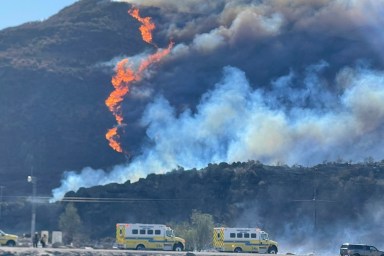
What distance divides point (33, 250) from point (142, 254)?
13.7 m

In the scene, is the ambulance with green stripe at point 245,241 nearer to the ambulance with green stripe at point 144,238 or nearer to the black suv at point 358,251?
the ambulance with green stripe at point 144,238

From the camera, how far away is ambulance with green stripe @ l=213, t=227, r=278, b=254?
17662 cm

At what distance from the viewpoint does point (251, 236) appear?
17675cm

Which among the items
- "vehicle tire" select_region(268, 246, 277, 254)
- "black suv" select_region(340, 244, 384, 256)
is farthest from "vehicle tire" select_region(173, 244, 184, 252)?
"black suv" select_region(340, 244, 384, 256)

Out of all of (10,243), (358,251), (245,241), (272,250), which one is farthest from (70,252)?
(358,251)

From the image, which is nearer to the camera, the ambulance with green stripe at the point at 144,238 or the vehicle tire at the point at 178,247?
the ambulance with green stripe at the point at 144,238

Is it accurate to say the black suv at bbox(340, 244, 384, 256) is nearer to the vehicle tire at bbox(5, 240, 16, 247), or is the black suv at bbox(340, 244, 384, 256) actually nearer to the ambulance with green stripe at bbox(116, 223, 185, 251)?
the ambulance with green stripe at bbox(116, 223, 185, 251)

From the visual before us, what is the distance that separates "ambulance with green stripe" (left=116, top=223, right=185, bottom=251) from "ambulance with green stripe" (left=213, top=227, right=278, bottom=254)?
7.60m

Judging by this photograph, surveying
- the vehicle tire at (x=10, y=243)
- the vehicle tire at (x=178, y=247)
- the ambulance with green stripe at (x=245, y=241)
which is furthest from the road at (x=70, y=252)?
the vehicle tire at (x=10, y=243)

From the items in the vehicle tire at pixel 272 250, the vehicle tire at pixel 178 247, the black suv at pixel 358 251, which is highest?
the vehicle tire at pixel 178 247

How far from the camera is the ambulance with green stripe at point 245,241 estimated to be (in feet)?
579

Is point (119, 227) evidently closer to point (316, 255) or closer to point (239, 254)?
point (239, 254)

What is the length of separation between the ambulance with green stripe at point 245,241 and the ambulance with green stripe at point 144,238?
7.60 metres

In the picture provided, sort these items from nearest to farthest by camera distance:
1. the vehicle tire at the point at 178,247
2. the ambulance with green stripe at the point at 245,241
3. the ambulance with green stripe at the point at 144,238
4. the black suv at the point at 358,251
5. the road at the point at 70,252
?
1. the road at the point at 70,252
2. the black suv at the point at 358,251
3. the ambulance with green stripe at the point at 144,238
4. the vehicle tire at the point at 178,247
5. the ambulance with green stripe at the point at 245,241
